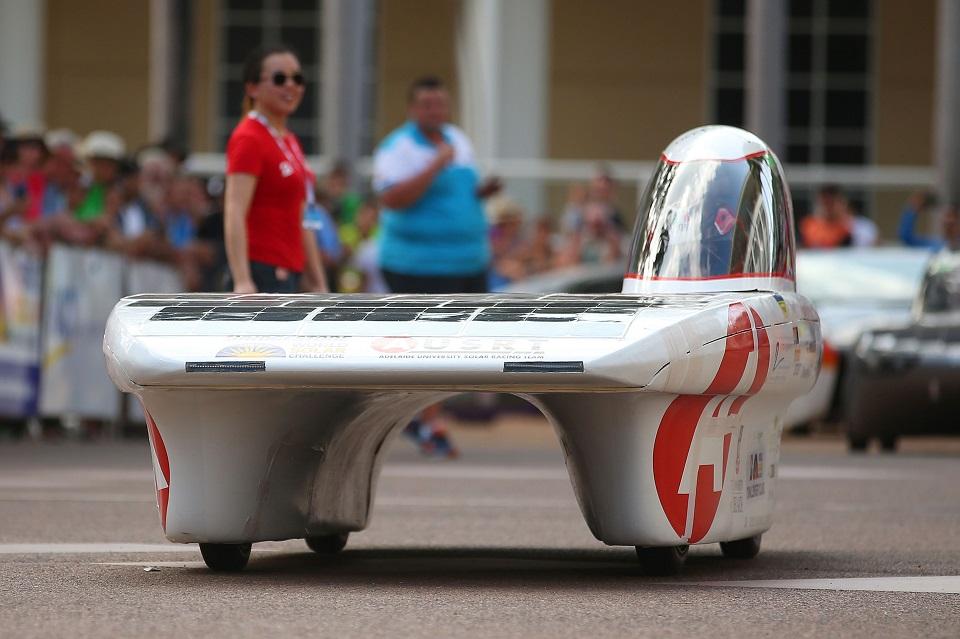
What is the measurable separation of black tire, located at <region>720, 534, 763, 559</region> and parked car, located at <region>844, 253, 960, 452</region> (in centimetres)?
716

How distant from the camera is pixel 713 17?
33844 millimetres

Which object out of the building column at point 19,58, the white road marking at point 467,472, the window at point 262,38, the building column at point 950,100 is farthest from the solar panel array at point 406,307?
the window at point 262,38

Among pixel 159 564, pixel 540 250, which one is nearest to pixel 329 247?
pixel 540 250

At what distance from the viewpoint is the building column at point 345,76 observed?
24.7 m

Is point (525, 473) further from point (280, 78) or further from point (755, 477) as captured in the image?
point (755, 477)

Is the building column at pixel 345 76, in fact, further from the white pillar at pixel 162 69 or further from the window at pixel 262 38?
the window at pixel 262 38

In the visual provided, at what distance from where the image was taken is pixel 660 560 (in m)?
6.88

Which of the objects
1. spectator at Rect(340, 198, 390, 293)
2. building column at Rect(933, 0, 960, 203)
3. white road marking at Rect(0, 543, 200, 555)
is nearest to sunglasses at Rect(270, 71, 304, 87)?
white road marking at Rect(0, 543, 200, 555)

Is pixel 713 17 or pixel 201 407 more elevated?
pixel 713 17

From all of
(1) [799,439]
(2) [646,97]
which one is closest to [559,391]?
(1) [799,439]

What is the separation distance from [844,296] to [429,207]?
521cm

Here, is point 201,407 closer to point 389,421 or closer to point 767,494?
point 389,421

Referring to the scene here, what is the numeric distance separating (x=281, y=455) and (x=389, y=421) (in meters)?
0.78

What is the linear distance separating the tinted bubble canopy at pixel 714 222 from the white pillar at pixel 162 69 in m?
17.2
